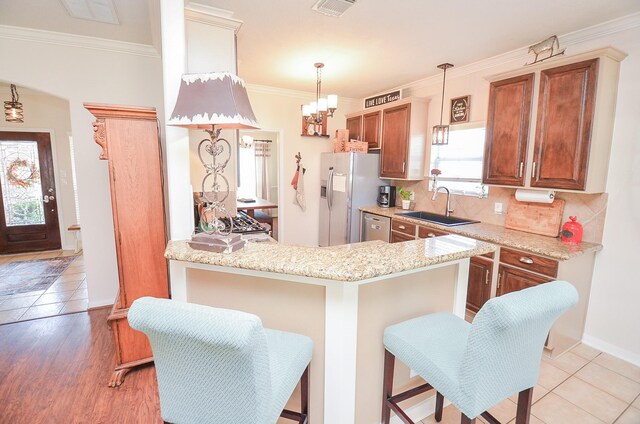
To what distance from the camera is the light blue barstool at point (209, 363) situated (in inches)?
33.5

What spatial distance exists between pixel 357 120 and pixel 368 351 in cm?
405

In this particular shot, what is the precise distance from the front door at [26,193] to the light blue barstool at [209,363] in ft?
18.9

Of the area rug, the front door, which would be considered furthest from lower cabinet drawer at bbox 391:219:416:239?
the front door

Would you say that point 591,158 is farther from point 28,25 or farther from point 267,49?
point 28,25

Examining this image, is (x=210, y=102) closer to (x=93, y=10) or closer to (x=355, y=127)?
(x=93, y=10)

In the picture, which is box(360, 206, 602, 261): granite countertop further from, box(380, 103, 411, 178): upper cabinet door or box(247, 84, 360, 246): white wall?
box(247, 84, 360, 246): white wall

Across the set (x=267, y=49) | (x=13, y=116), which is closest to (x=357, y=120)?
(x=267, y=49)

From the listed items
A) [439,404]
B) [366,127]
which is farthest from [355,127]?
[439,404]

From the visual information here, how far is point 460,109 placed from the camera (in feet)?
12.0

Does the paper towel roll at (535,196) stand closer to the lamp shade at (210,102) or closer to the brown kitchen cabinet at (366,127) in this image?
the brown kitchen cabinet at (366,127)

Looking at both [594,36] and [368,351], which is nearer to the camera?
[368,351]

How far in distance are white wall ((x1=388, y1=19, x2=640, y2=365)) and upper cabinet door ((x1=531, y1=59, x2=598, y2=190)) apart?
362 millimetres

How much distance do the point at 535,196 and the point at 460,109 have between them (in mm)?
1421

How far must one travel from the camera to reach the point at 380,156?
4496 mm
